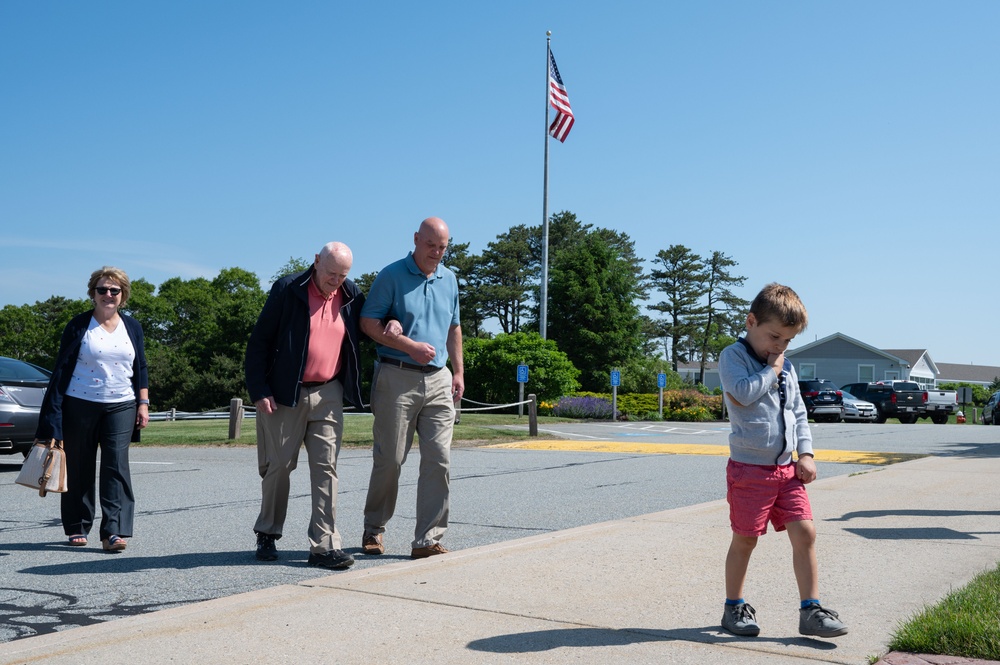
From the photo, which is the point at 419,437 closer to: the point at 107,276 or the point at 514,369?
the point at 107,276

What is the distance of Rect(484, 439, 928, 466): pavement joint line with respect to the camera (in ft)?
44.2

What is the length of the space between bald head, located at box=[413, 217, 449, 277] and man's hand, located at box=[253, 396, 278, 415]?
1.19 metres

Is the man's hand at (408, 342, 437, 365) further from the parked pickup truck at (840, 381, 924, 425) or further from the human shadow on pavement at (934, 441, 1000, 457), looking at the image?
the parked pickup truck at (840, 381, 924, 425)

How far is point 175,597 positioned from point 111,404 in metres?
2.08

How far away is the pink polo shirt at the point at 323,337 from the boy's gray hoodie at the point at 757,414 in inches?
104

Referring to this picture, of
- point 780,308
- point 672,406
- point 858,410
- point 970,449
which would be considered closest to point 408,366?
point 780,308

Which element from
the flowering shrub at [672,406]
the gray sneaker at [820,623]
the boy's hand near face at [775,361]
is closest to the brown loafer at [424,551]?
the gray sneaker at [820,623]

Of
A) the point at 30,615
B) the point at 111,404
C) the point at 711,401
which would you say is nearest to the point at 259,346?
the point at 111,404

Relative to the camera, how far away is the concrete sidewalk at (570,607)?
365 cm

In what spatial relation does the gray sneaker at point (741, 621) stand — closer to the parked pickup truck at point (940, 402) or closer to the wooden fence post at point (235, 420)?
the wooden fence post at point (235, 420)

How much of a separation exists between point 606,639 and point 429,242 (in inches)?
110

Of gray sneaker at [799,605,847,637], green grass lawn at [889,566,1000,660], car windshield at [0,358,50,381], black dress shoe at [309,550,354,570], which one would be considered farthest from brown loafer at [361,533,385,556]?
car windshield at [0,358,50,381]

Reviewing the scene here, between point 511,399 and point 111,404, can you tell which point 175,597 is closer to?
point 111,404

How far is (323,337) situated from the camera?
5793 mm
